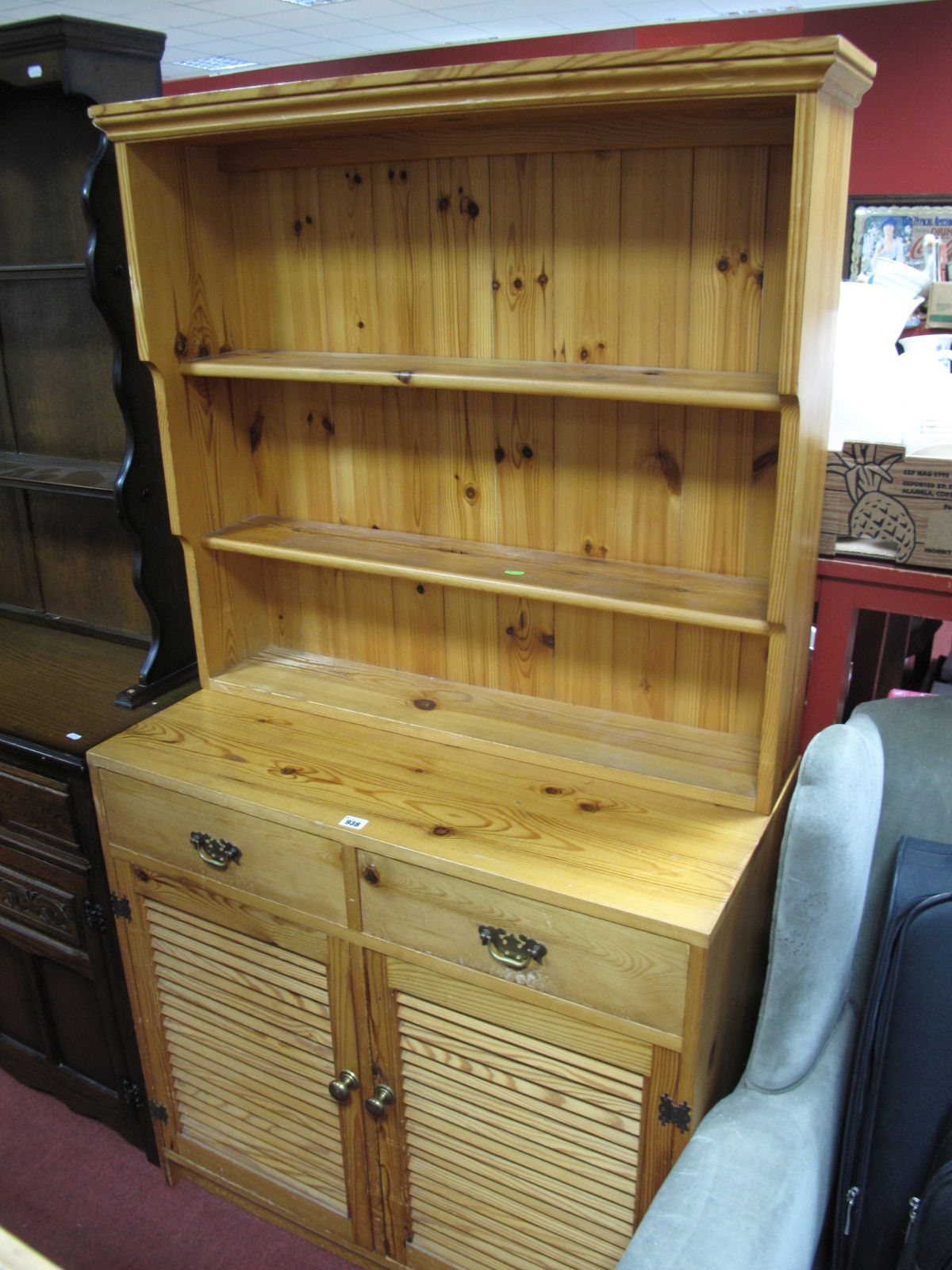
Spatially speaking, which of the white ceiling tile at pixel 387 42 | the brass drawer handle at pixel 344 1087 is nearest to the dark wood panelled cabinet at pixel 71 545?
the brass drawer handle at pixel 344 1087

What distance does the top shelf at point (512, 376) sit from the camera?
130cm

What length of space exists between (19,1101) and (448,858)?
4.67 feet

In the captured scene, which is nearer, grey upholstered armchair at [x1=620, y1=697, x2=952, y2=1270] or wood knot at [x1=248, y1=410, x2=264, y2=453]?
grey upholstered armchair at [x1=620, y1=697, x2=952, y2=1270]

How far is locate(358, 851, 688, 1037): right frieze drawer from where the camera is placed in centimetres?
128

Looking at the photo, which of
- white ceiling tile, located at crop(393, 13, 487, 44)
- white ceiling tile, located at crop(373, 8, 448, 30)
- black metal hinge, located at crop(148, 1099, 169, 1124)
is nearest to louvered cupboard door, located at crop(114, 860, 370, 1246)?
black metal hinge, located at crop(148, 1099, 169, 1124)

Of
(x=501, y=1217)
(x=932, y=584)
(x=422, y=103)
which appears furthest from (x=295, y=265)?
(x=501, y=1217)

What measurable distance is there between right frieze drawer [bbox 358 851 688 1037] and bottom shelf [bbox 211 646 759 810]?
0.30 m

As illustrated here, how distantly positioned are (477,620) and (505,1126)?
821 millimetres

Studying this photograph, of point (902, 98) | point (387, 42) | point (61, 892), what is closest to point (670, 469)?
point (61, 892)

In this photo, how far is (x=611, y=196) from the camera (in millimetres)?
1459

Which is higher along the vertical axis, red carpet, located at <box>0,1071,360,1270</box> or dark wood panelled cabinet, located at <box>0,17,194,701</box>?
dark wood panelled cabinet, located at <box>0,17,194,701</box>

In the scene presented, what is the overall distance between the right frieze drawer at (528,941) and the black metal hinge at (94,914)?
2.06 feet

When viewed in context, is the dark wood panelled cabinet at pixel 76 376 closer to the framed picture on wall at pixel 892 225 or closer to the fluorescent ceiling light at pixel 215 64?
the framed picture on wall at pixel 892 225

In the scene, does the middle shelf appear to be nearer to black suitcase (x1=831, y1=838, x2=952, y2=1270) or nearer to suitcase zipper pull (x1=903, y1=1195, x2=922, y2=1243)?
black suitcase (x1=831, y1=838, x2=952, y2=1270)
